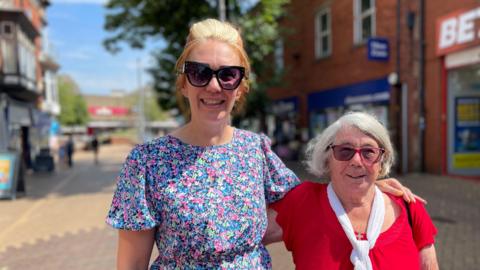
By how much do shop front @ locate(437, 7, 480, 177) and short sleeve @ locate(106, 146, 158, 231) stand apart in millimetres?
10119

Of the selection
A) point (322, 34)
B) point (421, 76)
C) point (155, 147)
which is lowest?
point (155, 147)

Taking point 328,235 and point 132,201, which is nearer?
point 132,201

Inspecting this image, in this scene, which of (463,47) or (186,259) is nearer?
(186,259)

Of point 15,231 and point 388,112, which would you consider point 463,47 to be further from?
point 15,231

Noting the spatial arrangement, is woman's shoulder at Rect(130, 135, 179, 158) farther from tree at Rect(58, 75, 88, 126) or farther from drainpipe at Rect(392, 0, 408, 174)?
tree at Rect(58, 75, 88, 126)

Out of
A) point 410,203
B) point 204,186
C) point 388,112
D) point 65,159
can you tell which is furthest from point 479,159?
point 65,159

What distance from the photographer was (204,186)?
1.49 metres

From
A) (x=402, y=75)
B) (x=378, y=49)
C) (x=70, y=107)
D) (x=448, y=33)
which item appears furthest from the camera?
(x=70, y=107)

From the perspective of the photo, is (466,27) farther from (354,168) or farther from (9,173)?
(9,173)

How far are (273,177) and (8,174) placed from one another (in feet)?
31.7

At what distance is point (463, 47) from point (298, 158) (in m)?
8.06

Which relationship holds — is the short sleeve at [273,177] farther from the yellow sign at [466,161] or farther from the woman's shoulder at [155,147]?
the yellow sign at [466,161]

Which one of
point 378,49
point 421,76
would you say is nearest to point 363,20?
point 378,49

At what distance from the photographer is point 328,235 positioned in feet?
5.43
